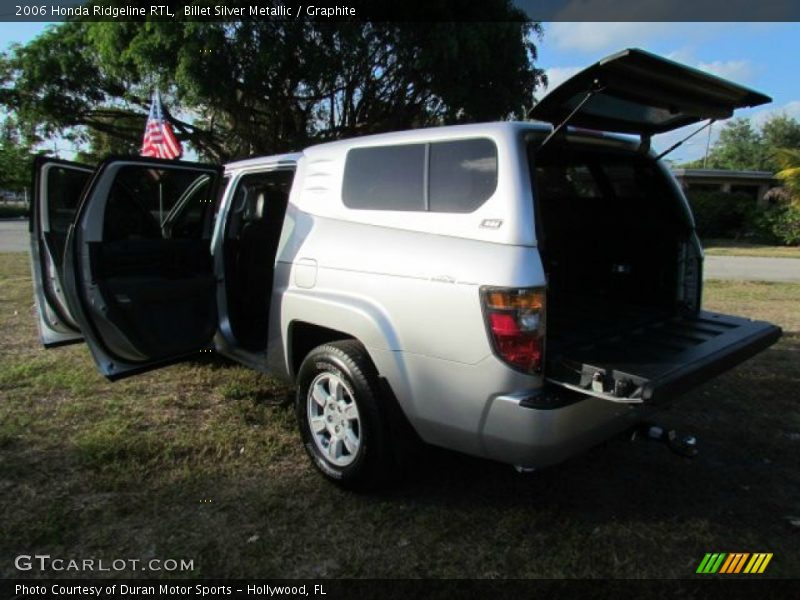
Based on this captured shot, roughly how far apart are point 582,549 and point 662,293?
184cm

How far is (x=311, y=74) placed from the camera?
13.8m

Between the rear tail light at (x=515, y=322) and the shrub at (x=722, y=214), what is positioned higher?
the shrub at (x=722, y=214)

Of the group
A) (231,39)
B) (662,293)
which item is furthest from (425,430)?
(231,39)

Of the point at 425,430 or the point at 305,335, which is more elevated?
the point at 305,335

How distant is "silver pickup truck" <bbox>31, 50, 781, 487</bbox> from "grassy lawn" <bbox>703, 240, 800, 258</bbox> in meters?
16.4

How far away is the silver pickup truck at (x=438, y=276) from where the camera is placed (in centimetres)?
255

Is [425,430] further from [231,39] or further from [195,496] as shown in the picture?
[231,39]

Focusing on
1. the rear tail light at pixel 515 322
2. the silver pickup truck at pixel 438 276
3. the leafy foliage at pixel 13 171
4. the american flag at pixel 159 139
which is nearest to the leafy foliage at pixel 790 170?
the american flag at pixel 159 139

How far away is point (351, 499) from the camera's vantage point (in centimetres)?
317

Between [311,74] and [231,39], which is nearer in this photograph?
[231,39]

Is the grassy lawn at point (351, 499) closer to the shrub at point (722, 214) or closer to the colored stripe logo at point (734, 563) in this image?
the colored stripe logo at point (734, 563)
